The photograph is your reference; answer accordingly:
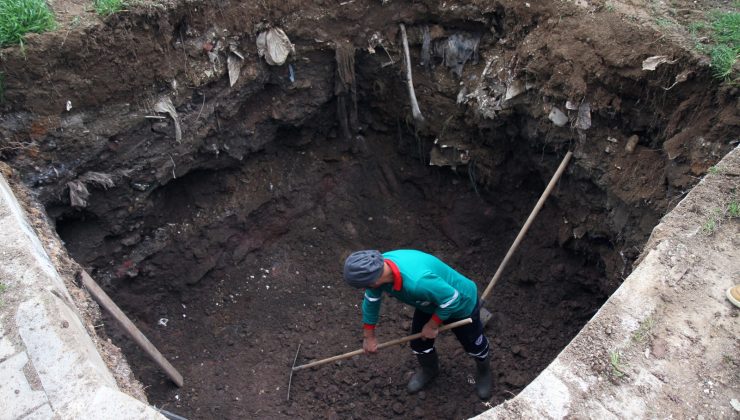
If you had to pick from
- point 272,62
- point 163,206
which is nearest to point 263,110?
point 272,62

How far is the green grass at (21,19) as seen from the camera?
366 centimetres

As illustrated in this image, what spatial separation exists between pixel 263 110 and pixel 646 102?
310 cm

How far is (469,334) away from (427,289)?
2.43ft

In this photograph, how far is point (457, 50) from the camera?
482 cm

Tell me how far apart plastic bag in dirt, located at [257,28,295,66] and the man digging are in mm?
2122

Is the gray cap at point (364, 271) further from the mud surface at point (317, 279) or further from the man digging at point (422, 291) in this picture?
the mud surface at point (317, 279)

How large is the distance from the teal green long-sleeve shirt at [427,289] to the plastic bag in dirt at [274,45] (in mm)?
2169

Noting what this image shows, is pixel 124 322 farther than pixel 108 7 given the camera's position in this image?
No

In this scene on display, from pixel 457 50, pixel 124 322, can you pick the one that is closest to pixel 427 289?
pixel 124 322

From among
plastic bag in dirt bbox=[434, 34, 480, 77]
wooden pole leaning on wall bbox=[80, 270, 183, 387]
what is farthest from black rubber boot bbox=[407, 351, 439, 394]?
plastic bag in dirt bbox=[434, 34, 480, 77]

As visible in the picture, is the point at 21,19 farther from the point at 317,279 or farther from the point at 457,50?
the point at 457,50

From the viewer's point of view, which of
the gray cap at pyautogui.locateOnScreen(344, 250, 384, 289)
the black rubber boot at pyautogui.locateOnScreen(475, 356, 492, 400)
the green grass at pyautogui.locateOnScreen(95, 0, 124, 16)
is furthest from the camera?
the black rubber boot at pyautogui.locateOnScreen(475, 356, 492, 400)

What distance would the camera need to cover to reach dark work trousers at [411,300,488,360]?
3.73 meters

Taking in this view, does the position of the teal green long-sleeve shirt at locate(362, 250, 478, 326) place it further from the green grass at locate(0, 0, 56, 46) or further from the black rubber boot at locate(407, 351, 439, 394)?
the green grass at locate(0, 0, 56, 46)
